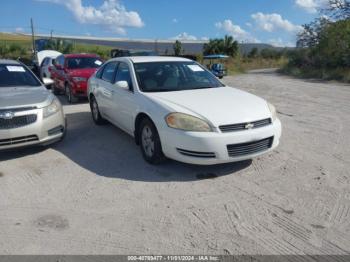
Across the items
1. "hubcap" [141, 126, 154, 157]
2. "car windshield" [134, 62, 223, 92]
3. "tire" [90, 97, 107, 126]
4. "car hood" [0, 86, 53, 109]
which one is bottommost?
"tire" [90, 97, 107, 126]

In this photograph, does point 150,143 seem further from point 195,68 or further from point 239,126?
point 195,68

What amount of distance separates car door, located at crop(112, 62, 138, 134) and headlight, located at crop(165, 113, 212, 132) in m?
0.91

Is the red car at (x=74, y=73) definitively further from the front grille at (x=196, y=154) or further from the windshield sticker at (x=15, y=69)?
the front grille at (x=196, y=154)

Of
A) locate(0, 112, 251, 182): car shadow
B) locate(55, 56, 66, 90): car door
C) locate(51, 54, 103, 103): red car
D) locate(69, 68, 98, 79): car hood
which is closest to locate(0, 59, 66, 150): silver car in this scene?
locate(0, 112, 251, 182): car shadow

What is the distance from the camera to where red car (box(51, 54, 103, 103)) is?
9938mm

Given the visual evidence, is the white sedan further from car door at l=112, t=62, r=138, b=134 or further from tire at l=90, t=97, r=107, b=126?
tire at l=90, t=97, r=107, b=126

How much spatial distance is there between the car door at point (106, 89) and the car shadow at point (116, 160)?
1.54 feet

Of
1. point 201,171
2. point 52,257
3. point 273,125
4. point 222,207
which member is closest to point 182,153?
point 201,171

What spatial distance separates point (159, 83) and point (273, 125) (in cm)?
188

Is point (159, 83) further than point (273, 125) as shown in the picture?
Yes

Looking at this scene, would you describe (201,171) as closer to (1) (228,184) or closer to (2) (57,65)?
(1) (228,184)

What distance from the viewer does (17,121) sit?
4.91 metres

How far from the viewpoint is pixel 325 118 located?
314 inches

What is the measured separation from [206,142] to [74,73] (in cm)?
726
